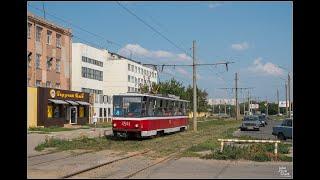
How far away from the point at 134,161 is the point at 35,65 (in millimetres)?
39730

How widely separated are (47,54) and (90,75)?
91.4ft

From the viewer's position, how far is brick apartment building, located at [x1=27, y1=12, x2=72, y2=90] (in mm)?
55406

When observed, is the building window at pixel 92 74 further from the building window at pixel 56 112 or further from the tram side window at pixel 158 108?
the tram side window at pixel 158 108

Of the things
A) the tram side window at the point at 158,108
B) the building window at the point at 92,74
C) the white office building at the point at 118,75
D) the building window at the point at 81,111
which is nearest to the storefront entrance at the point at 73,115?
the building window at the point at 81,111

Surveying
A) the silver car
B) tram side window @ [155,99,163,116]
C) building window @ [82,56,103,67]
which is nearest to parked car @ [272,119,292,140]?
tram side window @ [155,99,163,116]

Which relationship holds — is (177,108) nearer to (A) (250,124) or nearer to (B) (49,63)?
(A) (250,124)

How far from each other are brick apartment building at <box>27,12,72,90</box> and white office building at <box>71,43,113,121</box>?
48.5ft

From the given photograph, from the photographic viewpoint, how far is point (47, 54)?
5909cm

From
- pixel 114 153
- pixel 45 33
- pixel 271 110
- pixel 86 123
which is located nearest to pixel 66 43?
pixel 45 33

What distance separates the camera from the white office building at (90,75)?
80.6 m

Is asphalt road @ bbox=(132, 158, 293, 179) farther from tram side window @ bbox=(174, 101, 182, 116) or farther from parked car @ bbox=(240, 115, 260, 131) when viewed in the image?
parked car @ bbox=(240, 115, 260, 131)
